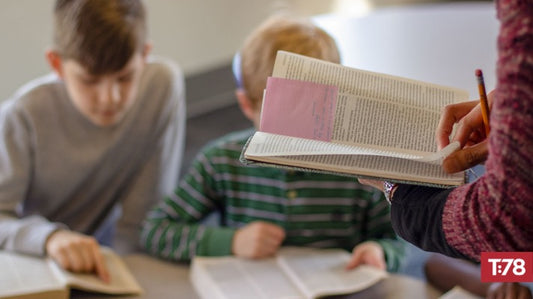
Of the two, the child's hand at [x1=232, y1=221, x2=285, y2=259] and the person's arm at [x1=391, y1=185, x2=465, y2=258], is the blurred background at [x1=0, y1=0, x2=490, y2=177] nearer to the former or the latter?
the child's hand at [x1=232, y1=221, x2=285, y2=259]

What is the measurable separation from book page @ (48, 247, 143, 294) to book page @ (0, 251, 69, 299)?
0.05 ft

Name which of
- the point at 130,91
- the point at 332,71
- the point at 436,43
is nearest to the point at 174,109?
the point at 130,91

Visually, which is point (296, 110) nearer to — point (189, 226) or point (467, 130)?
point (467, 130)

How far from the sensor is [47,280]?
96cm

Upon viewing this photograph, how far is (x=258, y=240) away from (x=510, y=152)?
25.8 inches

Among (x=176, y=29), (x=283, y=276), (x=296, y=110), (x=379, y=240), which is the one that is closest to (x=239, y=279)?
(x=283, y=276)

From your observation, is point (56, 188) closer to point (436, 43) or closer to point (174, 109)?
Answer: point (174, 109)

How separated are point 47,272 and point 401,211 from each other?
0.63 m

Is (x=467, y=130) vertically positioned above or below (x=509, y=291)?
above

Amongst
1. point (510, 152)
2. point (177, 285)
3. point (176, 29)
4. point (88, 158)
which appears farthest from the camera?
point (176, 29)

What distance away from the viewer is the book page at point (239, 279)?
971 millimetres

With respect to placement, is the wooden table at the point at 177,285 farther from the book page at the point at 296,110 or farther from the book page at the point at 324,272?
the book page at the point at 296,110

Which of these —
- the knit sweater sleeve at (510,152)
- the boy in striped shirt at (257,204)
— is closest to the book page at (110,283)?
the boy in striped shirt at (257,204)

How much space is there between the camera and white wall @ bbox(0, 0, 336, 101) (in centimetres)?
210
